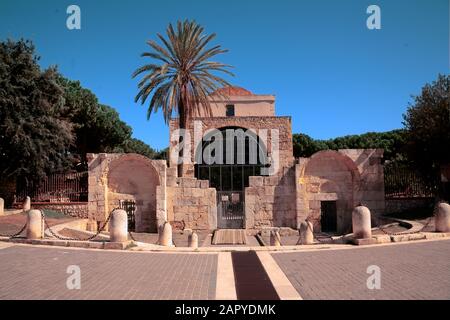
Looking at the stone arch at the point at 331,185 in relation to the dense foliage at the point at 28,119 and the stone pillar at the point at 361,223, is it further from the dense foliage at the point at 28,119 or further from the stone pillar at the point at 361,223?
the dense foliage at the point at 28,119

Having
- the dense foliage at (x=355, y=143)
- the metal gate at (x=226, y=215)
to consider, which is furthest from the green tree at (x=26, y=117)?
the dense foliage at (x=355, y=143)

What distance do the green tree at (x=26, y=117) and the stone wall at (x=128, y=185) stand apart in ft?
11.8

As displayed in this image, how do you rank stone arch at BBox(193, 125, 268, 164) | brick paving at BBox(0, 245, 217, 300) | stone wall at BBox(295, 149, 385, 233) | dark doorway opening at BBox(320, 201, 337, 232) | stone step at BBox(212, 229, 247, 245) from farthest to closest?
1. stone arch at BBox(193, 125, 268, 164)
2. dark doorway opening at BBox(320, 201, 337, 232)
3. stone wall at BBox(295, 149, 385, 233)
4. stone step at BBox(212, 229, 247, 245)
5. brick paving at BBox(0, 245, 217, 300)

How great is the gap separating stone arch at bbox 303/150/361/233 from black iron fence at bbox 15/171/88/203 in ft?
43.6

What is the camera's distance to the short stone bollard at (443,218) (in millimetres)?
12227

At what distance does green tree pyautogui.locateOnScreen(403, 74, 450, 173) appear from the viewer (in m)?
17.2

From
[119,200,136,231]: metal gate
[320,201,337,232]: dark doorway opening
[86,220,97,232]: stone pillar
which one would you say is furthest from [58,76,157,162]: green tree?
[320,201,337,232]: dark doorway opening

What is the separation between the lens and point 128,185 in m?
20.2

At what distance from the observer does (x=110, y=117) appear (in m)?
35.4

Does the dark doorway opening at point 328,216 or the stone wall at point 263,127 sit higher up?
the stone wall at point 263,127

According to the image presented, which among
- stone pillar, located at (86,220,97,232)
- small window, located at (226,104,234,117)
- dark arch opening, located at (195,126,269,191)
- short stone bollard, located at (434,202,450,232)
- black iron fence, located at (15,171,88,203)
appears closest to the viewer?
short stone bollard, located at (434,202,450,232)

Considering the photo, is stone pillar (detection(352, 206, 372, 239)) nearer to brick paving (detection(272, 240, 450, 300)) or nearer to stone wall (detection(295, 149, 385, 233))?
brick paving (detection(272, 240, 450, 300))

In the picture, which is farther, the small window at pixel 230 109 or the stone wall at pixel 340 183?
the small window at pixel 230 109
